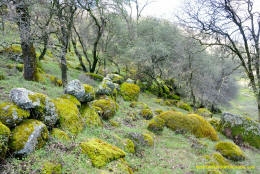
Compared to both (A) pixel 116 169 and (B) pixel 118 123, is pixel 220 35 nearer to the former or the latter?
(B) pixel 118 123

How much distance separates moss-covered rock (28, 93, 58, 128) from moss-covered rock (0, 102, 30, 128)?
42 cm

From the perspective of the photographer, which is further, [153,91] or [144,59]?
[153,91]

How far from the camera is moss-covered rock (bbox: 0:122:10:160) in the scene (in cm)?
458

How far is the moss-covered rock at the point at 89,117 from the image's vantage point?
808 centimetres

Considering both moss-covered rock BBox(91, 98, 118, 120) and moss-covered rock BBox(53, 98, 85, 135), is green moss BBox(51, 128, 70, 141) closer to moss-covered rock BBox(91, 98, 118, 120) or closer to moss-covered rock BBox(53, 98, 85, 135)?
moss-covered rock BBox(53, 98, 85, 135)

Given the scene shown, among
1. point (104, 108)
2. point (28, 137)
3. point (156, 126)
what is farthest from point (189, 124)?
point (28, 137)

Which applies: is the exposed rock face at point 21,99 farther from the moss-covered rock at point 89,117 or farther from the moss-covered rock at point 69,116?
the moss-covered rock at point 89,117

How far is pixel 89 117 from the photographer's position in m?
8.27

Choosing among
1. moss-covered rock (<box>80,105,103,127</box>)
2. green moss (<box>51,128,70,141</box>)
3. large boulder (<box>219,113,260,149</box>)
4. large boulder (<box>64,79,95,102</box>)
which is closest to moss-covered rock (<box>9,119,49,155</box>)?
green moss (<box>51,128,70,141</box>)

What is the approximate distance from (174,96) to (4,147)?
22.2m

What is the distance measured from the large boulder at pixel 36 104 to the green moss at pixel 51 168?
1602mm

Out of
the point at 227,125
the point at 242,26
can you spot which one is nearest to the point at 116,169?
the point at 242,26

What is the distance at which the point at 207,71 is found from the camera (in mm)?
25469

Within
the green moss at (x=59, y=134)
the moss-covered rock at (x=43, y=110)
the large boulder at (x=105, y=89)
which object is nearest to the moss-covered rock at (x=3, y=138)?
the moss-covered rock at (x=43, y=110)
